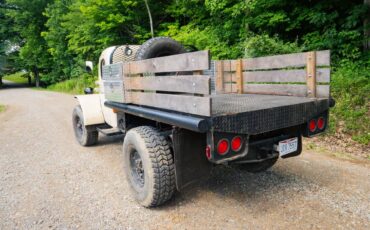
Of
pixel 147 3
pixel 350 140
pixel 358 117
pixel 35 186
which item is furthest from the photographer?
pixel 147 3

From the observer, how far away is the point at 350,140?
5527mm

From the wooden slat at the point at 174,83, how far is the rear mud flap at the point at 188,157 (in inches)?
17.2

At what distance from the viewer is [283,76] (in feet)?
12.7

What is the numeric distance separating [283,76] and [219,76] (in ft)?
4.33

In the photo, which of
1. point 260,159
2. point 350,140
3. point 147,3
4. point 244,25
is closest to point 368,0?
point 244,25

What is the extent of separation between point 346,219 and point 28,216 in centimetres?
335

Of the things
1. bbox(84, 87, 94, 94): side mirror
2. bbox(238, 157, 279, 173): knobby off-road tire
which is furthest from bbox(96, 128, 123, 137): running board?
bbox(238, 157, 279, 173): knobby off-road tire

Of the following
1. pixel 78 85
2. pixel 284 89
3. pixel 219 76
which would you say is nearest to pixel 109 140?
pixel 219 76

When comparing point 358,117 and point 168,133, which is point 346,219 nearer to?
point 168,133

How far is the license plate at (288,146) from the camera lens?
313 centimetres

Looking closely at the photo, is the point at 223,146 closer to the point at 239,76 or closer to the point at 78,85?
the point at 239,76

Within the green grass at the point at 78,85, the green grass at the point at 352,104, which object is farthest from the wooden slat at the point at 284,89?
the green grass at the point at 78,85

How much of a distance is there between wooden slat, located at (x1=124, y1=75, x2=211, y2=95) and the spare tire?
649 mm

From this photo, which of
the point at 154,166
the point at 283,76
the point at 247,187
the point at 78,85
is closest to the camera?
the point at 154,166
